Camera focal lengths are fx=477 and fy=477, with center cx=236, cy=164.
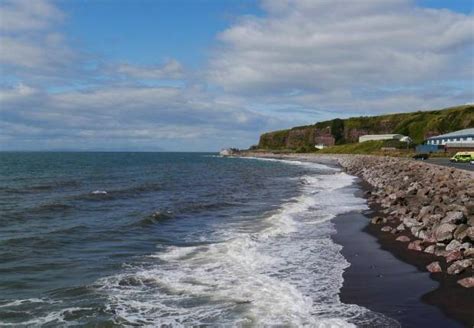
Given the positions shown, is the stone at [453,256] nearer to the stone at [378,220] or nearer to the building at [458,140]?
the stone at [378,220]

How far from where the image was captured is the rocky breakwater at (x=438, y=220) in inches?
566

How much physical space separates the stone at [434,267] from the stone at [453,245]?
1076mm

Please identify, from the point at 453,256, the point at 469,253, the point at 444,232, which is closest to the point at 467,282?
the point at 469,253

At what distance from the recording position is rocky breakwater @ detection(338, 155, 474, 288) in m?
14.4

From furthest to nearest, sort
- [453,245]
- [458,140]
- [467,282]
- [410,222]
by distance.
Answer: [458,140] < [410,222] < [453,245] < [467,282]

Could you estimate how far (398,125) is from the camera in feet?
525

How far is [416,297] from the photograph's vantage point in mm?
12039

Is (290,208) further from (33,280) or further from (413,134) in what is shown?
(413,134)

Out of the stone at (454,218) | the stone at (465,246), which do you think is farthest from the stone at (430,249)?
the stone at (454,218)

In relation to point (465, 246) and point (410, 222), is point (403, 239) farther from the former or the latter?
point (465, 246)

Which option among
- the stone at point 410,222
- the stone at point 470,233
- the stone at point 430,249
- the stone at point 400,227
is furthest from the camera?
the stone at point 400,227

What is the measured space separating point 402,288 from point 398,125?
156 meters

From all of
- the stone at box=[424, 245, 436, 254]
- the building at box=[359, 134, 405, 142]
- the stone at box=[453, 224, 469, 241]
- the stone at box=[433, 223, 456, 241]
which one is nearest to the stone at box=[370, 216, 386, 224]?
the stone at box=[433, 223, 456, 241]

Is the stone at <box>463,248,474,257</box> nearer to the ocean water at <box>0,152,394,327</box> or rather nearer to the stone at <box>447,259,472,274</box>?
the stone at <box>447,259,472,274</box>
